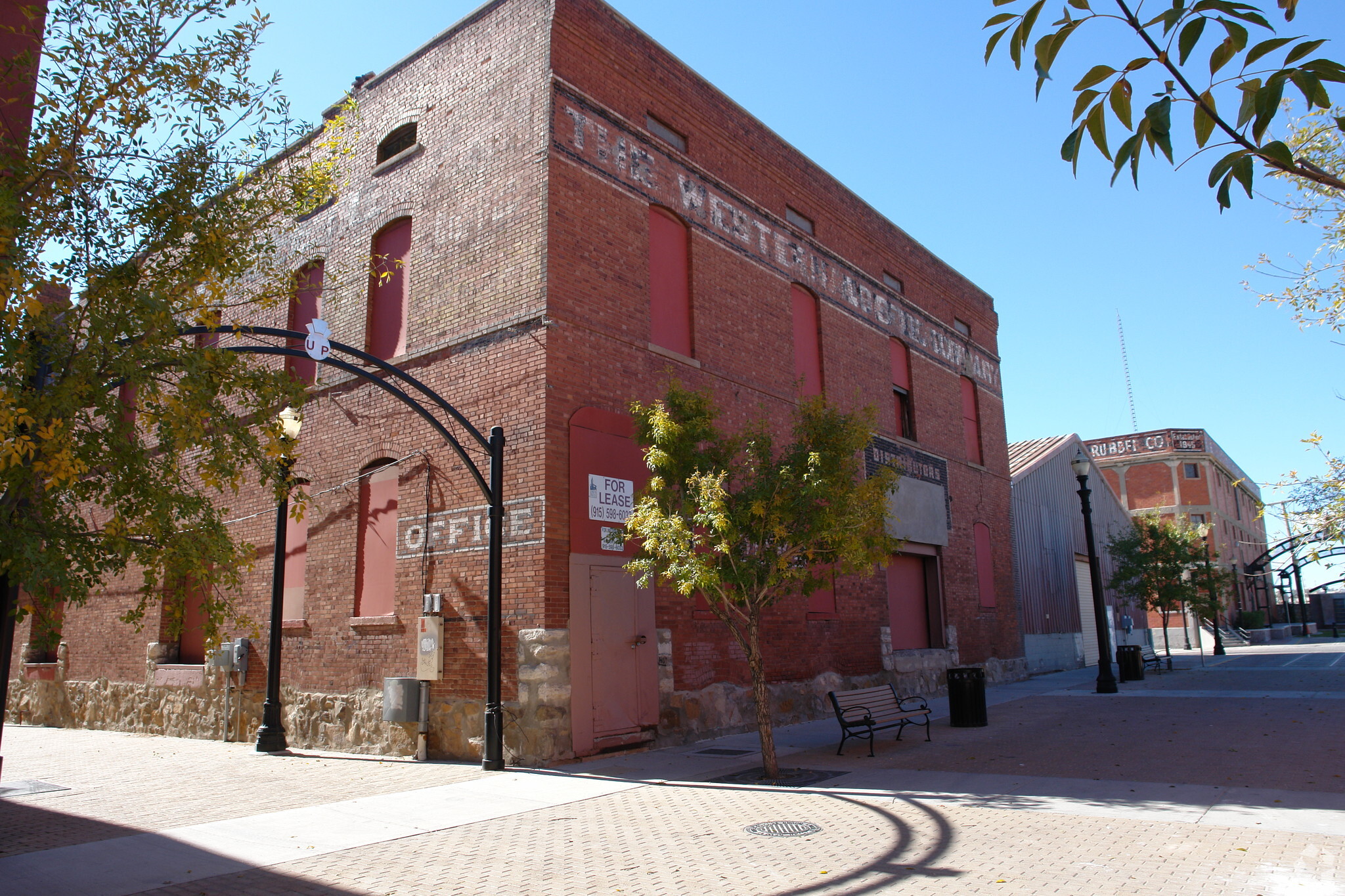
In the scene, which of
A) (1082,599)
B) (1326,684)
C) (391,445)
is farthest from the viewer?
(1082,599)

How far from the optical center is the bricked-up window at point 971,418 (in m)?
24.5

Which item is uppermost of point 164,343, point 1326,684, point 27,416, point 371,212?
point 371,212

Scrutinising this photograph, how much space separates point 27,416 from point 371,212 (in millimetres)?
10311

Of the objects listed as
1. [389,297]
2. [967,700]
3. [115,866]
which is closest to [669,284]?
[389,297]

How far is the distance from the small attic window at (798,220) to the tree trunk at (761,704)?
1041cm

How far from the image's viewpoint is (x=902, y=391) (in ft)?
70.6

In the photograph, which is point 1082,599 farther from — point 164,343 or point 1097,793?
point 164,343

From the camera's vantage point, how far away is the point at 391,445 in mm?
13617

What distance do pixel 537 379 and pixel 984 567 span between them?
15767mm

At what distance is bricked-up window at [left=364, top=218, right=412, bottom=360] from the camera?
14312mm

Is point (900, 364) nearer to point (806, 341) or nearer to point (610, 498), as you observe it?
point (806, 341)

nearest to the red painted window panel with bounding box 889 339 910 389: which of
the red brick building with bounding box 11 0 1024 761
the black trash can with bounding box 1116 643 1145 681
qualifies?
the red brick building with bounding box 11 0 1024 761

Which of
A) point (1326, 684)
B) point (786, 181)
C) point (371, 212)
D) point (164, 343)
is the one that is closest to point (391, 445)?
point (371, 212)

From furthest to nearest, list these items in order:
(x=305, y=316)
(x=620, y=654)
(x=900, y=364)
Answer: (x=900, y=364) → (x=305, y=316) → (x=620, y=654)
